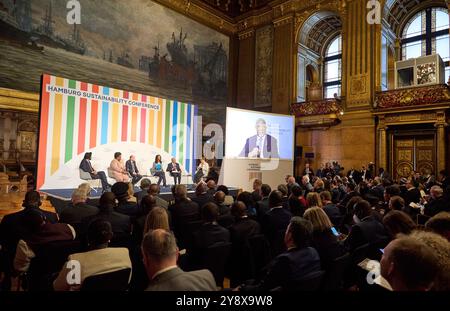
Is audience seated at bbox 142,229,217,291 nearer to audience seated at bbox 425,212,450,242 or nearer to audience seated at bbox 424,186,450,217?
audience seated at bbox 425,212,450,242

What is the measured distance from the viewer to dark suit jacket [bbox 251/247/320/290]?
1845 mm

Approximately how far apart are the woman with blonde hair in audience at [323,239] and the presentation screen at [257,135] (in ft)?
21.6

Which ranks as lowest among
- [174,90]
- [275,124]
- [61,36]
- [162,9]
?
[275,124]

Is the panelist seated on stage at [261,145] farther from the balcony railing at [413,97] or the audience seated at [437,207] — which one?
the audience seated at [437,207]

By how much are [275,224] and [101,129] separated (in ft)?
24.3

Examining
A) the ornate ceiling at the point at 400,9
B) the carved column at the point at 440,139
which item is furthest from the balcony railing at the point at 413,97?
the ornate ceiling at the point at 400,9

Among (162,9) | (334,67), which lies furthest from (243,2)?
(334,67)

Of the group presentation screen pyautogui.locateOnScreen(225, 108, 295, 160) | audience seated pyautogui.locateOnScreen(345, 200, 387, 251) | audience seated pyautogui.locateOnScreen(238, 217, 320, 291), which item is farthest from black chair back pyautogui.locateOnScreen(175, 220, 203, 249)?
presentation screen pyautogui.locateOnScreen(225, 108, 295, 160)

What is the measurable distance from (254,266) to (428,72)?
11389 millimetres

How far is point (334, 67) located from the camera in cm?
1554

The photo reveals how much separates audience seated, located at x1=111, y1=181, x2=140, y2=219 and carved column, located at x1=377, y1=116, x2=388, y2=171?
10.2m
